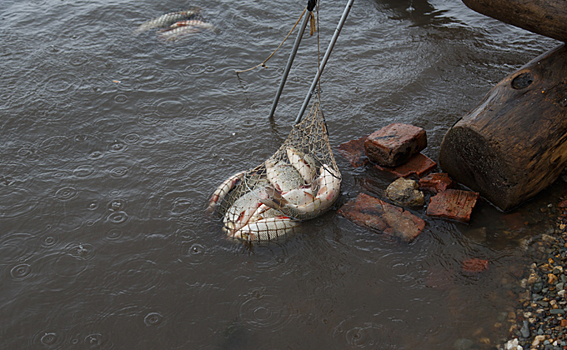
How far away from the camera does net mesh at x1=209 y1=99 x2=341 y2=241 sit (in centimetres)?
515

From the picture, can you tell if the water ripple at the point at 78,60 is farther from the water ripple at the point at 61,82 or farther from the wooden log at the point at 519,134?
the wooden log at the point at 519,134

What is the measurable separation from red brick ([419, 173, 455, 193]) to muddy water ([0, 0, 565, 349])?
16.0 inches

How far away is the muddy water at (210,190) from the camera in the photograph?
4.43 metres

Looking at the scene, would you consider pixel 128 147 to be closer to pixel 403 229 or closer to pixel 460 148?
pixel 403 229

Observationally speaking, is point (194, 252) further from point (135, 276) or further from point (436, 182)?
point (436, 182)

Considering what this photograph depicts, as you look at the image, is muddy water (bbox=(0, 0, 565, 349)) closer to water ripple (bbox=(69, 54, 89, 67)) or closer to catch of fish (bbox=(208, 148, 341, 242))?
water ripple (bbox=(69, 54, 89, 67))

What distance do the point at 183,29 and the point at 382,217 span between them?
628cm

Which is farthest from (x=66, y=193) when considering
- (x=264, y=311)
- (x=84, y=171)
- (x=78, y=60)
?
(x=78, y=60)

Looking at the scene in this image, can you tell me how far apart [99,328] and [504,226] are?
4.54 m

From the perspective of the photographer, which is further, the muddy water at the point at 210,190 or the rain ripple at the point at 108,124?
the rain ripple at the point at 108,124

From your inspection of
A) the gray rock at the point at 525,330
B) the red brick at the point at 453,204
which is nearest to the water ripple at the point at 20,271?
the red brick at the point at 453,204

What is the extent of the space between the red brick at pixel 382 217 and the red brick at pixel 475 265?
24.4 inches

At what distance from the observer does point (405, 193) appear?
562 centimetres

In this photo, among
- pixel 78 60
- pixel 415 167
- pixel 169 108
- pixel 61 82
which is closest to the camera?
pixel 415 167
